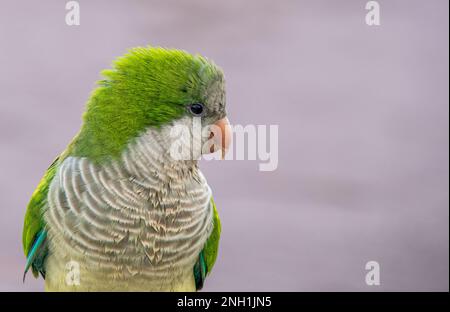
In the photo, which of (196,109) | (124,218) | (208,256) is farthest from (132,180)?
(208,256)

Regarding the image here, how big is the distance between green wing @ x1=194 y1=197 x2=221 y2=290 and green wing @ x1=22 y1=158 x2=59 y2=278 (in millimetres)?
342

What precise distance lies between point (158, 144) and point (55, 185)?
0.24m

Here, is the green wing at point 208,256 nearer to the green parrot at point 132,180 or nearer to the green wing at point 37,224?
the green parrot at point 132,180

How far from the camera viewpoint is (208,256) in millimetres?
1283

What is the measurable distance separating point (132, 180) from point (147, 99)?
162mm

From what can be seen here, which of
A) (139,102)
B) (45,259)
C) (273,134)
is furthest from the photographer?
(273,134)

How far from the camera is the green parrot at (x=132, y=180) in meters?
1.09

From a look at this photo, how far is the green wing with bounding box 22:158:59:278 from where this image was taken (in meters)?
1.19

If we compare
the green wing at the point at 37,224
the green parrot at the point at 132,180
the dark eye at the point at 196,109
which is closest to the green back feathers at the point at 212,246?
the green parrot at the point at 132,180

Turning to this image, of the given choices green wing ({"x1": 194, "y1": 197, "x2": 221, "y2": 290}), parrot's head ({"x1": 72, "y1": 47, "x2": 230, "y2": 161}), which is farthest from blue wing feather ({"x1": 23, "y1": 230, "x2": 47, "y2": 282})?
green wing ({"x1": 194, "y1": 197, "x2": 221, "y2": 290})
